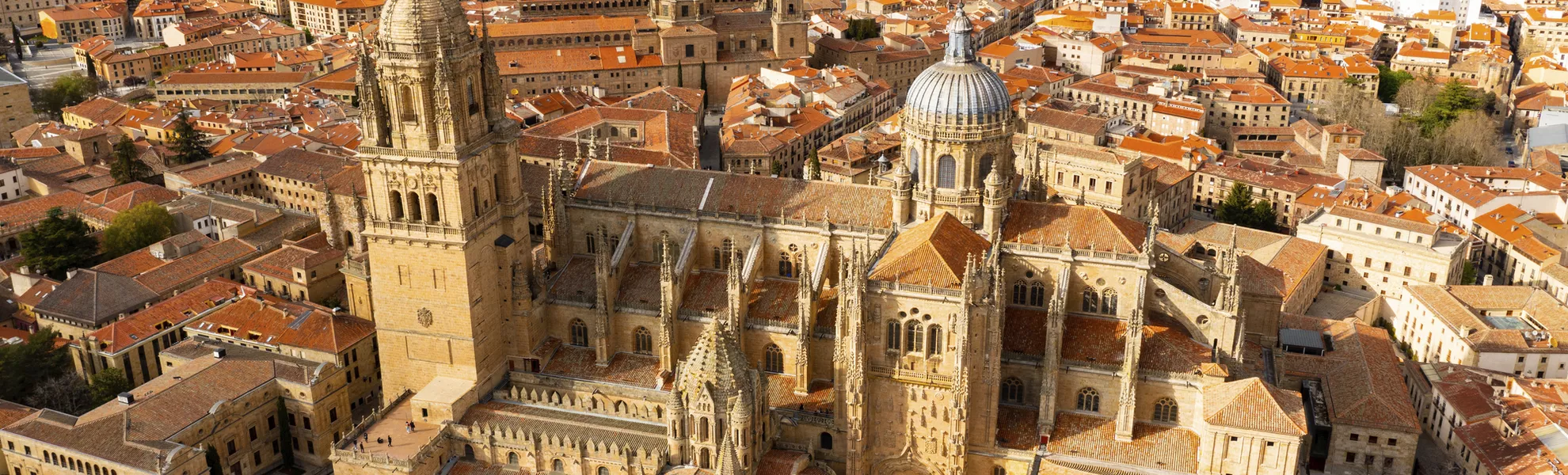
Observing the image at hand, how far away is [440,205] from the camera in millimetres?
63625

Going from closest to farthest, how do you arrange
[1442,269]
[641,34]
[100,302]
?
1. [100,302]
2. [1442,269]
3. [641,34]

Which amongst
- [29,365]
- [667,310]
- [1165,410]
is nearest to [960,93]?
[667,310]

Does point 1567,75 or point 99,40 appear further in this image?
point 99,40

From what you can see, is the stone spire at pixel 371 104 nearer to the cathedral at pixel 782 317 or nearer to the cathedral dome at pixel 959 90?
the cathedral at pixel 782 317

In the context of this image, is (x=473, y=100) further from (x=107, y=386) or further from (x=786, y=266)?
(x=107, y=386)

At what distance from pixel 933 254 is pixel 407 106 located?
2709 cm

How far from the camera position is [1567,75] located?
6432 inches

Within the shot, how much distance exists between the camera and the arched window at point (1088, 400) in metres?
64.3

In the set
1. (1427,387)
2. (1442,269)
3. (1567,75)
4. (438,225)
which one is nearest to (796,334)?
(438,225)

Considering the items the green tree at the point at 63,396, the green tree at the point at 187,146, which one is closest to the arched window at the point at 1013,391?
the green tree at the point at 63,396

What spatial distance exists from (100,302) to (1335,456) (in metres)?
79.1

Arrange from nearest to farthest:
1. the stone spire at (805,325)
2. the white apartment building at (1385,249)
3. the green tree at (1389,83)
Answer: the stone spire at (805,325), the white apartment building at (1385,249), the green tree at (1389,83)

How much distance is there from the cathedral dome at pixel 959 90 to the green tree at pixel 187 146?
86.5 m

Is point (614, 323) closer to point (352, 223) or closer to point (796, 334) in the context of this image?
point (796, 334)
